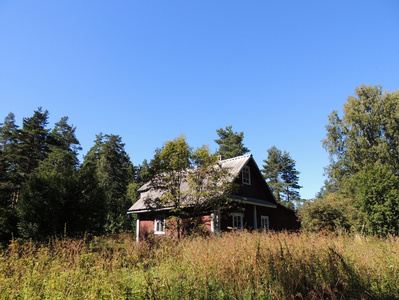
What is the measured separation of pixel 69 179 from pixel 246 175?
1158cm

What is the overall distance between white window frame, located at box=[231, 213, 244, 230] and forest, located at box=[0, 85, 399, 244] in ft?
13.5

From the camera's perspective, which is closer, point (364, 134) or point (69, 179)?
point (69, 179)

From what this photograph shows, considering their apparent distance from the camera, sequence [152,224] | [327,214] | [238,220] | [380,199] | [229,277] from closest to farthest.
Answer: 1. [229,277]
2. [380,199]
3. [238,220]
4. [327,214]
5. [152,224]

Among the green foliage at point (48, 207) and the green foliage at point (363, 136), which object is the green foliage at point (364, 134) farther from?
the green foliage at point (48, 207)

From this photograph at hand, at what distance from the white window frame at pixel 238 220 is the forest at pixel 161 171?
13.5 ft

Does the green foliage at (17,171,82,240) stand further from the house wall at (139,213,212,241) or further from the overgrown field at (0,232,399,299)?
the overgrown field at (0,232,399,299)

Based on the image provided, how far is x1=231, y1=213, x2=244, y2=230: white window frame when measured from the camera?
1595cm

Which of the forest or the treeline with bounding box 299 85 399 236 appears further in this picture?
the treeline with bounding box 299 85 399 236

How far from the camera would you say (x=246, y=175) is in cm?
1848

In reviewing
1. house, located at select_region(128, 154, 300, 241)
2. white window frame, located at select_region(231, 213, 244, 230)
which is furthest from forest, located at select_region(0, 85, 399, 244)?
white window frame, located at select_region(231, 213, 244, 230)

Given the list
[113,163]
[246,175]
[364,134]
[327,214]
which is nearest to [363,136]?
[364,134]

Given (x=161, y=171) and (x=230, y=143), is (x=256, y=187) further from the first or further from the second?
(x=230, y=143)

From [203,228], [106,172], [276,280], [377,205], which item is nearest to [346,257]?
[276,280]

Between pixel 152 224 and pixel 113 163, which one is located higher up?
pixel 113 163
